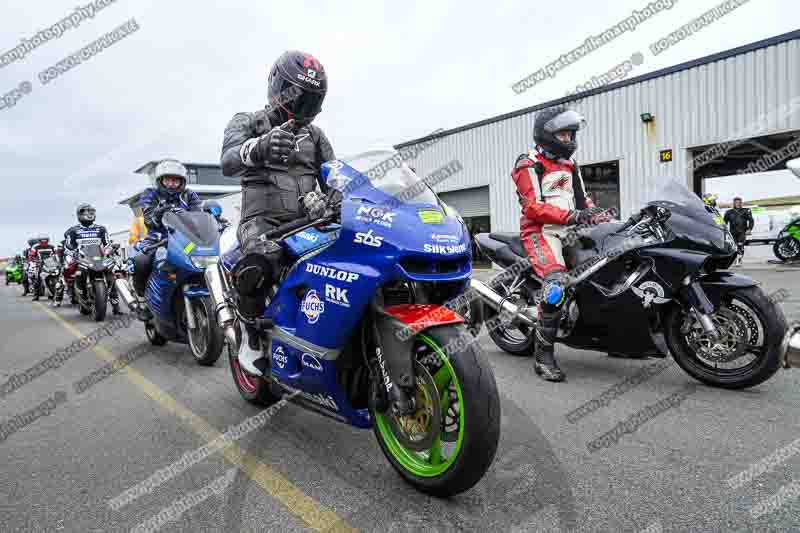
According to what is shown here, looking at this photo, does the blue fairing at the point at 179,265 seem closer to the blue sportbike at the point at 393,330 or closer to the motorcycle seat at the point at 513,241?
the motorcycle seat at the point at 513,241

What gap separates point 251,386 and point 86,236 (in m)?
9.09

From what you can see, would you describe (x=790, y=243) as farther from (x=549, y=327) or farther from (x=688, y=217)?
(x=549, y=327)

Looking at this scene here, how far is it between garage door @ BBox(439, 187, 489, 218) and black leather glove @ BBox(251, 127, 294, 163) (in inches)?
709

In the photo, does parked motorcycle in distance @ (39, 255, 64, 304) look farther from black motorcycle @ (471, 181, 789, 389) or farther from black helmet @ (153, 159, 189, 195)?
black motorcycle @ (471, 181, 789, 389)

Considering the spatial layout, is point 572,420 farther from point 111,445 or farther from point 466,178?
point 466,178

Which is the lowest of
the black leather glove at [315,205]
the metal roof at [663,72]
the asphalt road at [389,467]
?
the asphalt road at [389,467]

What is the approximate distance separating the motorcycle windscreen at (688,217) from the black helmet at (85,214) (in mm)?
11161

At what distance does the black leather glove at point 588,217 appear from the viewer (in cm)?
447

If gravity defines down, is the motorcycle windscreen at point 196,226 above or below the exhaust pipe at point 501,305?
above

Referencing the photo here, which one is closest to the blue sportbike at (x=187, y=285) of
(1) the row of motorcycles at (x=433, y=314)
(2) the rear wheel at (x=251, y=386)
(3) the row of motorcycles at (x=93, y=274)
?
(2) the rear wheel at (x=251, y=386)

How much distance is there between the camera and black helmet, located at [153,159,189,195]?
6.81m

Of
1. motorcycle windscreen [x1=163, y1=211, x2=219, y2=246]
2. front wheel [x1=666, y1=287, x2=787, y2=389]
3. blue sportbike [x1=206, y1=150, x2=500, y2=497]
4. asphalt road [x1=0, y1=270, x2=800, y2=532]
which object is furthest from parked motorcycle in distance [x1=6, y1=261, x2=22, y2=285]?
front wheel [x1=666, y1=287, x2=787, y2=389]

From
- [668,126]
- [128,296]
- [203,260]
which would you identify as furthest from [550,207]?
[668,126]

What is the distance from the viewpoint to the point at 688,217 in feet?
13.1
